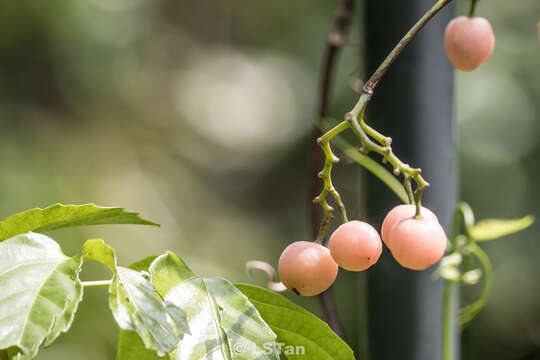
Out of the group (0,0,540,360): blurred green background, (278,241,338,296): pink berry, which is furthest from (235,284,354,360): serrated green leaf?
(0,0,540,360): blurred green background

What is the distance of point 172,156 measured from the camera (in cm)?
171

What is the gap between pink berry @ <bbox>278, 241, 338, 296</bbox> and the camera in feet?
0.70

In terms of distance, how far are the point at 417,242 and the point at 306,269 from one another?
38mm

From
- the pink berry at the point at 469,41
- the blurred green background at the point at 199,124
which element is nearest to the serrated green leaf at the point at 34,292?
the pink berry at the point at 469,41

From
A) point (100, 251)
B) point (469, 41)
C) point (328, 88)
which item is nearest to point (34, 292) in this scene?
point (100, 251)

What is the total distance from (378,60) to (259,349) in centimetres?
18

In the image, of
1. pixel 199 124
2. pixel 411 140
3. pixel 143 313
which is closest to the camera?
pixel 143 313

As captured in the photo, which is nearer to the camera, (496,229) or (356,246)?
(356,246)

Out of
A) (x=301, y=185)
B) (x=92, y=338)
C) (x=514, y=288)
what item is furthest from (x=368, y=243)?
(x=301, y=185)

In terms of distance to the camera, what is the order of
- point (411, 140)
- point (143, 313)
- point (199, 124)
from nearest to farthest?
point (143, 313) < point (411, 140) < point (199, 124)

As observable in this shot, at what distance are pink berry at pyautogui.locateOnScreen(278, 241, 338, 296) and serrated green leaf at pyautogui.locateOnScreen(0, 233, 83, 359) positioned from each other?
7 centimetres

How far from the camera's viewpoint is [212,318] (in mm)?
200

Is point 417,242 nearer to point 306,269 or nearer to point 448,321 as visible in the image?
point 306,269

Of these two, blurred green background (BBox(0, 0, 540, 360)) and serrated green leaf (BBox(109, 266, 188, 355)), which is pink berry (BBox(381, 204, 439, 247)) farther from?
blurred green background (BBox(0, 0, 540, 360))
